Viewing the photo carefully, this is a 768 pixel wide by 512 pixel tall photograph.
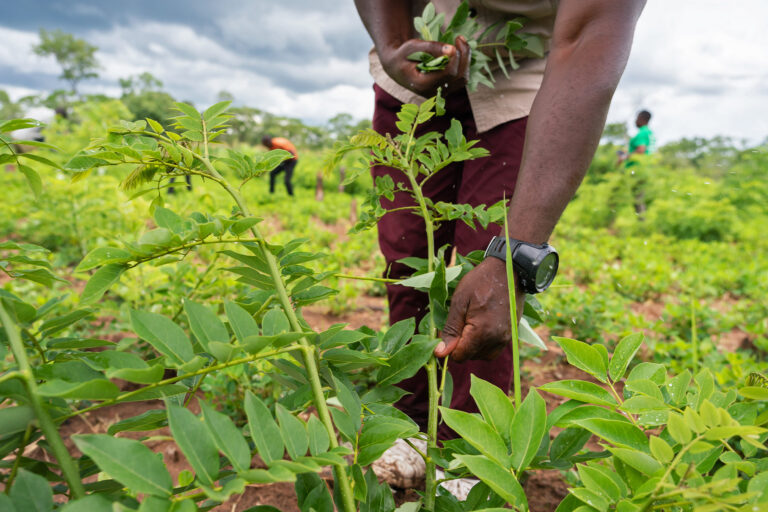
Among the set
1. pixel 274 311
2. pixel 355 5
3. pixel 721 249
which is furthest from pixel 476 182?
pixel 721 249

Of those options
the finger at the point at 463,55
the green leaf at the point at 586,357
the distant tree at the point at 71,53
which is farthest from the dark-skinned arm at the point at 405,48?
the distant tree at the point at 71,53

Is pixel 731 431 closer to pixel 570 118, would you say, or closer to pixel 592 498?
pixel 592 498

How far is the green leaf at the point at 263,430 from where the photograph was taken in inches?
19.5

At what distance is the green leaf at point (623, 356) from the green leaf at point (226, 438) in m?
0.53

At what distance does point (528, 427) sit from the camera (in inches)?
23.2

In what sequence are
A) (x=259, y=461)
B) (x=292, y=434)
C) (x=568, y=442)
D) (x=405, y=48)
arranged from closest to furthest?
(x=292, y=434) → (x=568, y=442) → (x=405, y=48) → (x=259, y=461)

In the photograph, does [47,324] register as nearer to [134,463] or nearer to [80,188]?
[134,463]

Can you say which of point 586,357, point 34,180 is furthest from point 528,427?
point 34,180

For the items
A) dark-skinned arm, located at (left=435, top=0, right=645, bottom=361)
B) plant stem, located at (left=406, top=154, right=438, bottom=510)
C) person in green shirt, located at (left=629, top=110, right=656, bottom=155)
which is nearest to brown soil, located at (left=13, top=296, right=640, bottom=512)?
plant stem, located at (left=406, top=154, right=438, bottom=510)

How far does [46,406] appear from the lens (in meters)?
0.49

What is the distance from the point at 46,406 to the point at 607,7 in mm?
1301

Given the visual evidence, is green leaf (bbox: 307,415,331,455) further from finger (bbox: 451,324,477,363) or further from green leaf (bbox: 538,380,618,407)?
finger (bbox: 451,324,477,363)

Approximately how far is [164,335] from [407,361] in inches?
14.7

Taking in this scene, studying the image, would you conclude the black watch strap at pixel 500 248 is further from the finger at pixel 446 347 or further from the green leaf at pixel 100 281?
the green leaf at pixel 100 281
